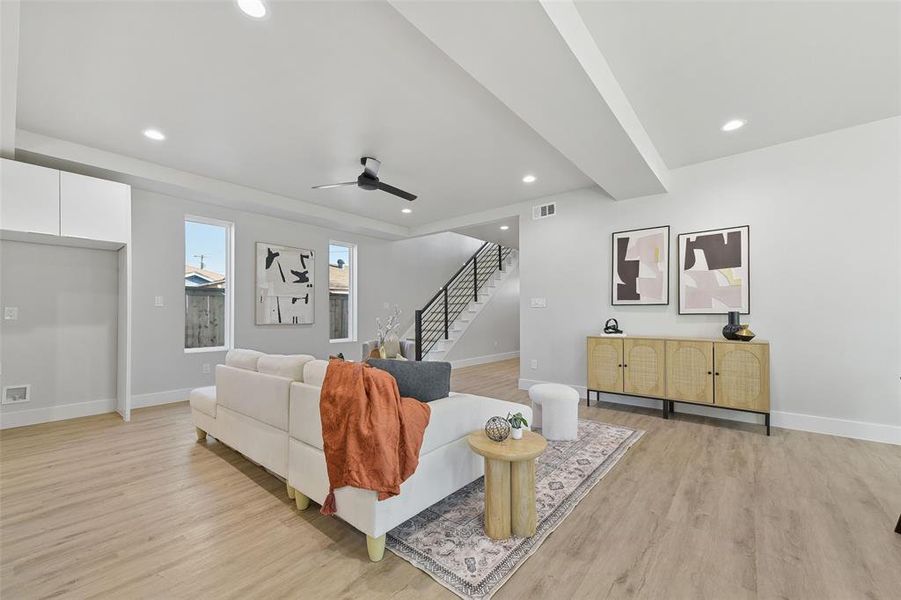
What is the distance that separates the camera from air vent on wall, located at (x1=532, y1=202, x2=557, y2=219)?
5.16 metres

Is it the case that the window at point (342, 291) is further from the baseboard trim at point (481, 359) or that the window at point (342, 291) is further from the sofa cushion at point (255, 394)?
the sofa cushion at point (255, 394)

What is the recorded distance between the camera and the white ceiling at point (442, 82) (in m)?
1.98

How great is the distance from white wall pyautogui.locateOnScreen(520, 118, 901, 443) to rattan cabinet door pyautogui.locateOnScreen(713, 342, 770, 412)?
0.43m

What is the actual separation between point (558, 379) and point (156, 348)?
17.3ft

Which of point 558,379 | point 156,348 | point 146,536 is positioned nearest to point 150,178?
point 156,348

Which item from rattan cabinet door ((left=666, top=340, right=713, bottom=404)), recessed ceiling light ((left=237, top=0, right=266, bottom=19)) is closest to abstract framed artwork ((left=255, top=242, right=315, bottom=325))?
recessed ceiling light ((left=237, top=0, right=266, bottom=19))

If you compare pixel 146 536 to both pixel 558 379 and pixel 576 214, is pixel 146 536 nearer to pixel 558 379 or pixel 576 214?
pixel 558 379

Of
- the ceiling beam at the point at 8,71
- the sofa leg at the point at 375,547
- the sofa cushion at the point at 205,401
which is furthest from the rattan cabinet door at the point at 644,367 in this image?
the ceiling beam at the point at 8,71

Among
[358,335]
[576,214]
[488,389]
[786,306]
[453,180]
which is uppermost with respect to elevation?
[453,180]

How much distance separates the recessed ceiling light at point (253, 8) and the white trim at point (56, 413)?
448 cm

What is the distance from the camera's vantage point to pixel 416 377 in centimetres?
205

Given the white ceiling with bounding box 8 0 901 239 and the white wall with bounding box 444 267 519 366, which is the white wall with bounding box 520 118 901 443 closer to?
the white ceiling with bounding box 8 0 901 239

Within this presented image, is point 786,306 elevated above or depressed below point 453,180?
below

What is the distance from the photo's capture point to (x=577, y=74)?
7.01 feet
